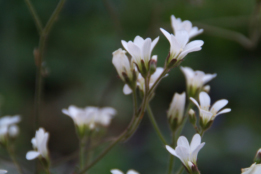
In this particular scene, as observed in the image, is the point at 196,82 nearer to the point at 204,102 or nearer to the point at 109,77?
the point at 204,102

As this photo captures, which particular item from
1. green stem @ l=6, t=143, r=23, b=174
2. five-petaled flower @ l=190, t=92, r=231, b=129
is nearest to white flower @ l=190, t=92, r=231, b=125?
five-petaled flower @ l=190, t=92, r=231, b=129

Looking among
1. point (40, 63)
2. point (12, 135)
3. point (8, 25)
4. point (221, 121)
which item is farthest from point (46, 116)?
point (40, 63)

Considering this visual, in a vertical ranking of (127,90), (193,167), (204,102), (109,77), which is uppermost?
(109,77)

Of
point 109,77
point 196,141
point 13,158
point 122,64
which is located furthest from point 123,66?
point 109,77

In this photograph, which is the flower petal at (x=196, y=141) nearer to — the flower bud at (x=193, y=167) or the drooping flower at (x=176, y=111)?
the flower bud at (x=193, y=167)

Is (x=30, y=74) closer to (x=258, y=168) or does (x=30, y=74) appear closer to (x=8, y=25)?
(x=8, y=25)

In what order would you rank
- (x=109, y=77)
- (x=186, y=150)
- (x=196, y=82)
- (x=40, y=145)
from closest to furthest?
(x=186, y=150), (x=40, y=145), (x=196, y=82), (x=109, y=77)

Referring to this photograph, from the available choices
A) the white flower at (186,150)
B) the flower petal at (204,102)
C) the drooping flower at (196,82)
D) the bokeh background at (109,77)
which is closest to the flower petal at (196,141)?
the white flower at (186,150)

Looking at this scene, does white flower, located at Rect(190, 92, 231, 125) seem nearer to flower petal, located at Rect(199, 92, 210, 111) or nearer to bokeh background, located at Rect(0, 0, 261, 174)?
flower petal, located at Rect(199, 92, 210, 111)
